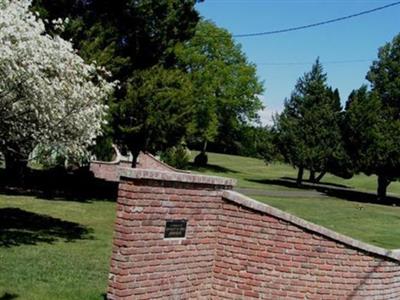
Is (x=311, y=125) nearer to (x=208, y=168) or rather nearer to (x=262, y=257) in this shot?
(x=208, y=168)

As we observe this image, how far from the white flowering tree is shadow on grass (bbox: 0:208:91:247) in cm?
202

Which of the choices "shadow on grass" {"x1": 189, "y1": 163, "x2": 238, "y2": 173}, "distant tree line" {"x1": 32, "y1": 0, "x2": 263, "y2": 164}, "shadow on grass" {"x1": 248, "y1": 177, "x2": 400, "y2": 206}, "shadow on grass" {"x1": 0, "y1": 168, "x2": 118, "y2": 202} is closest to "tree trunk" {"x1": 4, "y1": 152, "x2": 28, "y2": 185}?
"shadow on grass" {"x1": 0, "y1": 168, "x2": 118, "y2": 202}

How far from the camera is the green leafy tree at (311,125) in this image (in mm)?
48906

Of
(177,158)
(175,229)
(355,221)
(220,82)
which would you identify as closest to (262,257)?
(175,229)

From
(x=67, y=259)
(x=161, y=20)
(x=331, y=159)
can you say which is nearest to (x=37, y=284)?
(x=67, y=259)

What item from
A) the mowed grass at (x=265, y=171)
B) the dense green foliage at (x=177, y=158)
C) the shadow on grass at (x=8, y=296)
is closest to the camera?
the shadow on grass at (x=8, y=296)

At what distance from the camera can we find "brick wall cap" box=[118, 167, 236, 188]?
7750 millimetres

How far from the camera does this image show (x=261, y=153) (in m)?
54.7

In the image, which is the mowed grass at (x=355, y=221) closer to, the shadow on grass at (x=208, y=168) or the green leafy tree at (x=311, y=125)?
the green leafy tree at (x=311, y=125)

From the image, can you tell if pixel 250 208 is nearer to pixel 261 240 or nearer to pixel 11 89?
pixel 261 240

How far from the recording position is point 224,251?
9.34m

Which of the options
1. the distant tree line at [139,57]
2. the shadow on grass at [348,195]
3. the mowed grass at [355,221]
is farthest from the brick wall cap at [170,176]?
the shadow on grass at [348,195]

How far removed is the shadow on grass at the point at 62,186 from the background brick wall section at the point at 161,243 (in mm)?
15063

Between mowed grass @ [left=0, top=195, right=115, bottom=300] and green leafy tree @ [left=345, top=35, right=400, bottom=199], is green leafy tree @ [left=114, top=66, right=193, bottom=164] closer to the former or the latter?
mowed grass @ [left=0, top=195, right=115, bottom=300]
